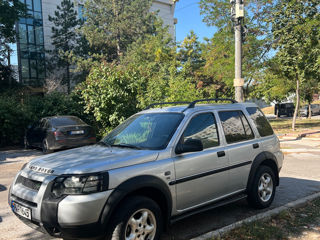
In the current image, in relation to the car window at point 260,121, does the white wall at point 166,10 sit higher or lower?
higher

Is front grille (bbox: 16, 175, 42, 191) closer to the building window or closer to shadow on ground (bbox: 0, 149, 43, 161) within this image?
shadow on ground (bbox: 0, 149, 43, 161)

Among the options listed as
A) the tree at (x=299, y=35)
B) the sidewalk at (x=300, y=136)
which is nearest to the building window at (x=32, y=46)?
the tree at (x=299, y=35)

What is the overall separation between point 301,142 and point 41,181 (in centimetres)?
1334

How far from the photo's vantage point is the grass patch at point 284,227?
3842 millimetres

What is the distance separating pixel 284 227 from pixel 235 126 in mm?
1619

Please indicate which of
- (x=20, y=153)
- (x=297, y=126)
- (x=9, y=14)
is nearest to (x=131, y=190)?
(x=20, y=153)

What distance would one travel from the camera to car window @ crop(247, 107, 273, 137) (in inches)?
203

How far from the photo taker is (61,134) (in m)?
10.9

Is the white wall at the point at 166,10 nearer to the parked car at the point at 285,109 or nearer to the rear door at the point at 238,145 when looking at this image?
the parked car at the point at 285,109

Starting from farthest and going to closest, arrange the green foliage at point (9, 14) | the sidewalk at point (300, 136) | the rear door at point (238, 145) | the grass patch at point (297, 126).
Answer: the green foliage at point (9, 14), the grass patch at point (297, 126), the sidewalk at point (300, 136), the rear door at point (238, 145)

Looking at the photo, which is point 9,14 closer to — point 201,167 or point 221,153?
point 221,153

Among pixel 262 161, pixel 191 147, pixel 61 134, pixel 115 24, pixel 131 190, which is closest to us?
pixel 131 190

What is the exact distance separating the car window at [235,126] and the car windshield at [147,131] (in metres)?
0.82

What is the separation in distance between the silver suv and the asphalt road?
390 millimetres
